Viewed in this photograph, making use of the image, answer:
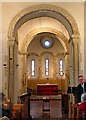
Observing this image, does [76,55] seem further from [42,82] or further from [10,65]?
[42,82]

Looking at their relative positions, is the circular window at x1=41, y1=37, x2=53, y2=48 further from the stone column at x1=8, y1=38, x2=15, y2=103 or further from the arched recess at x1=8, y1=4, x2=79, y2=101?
the stone column at x1=8, y1=38, x2=15, y2=103

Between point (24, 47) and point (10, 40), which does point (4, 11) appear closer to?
point (10, 40)

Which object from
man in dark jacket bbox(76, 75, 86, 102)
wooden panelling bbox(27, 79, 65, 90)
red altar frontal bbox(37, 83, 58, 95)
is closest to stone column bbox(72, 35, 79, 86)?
man in dark jacket bbox(76, 75, 86, 102)

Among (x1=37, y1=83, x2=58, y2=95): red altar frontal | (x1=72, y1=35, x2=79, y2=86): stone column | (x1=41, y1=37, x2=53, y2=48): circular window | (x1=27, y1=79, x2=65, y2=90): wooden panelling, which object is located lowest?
(x1=37, y1=83, x2=58, y2=95): red altar frontal

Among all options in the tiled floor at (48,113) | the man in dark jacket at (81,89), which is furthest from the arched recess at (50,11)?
the man in dark jacket at (81,89)

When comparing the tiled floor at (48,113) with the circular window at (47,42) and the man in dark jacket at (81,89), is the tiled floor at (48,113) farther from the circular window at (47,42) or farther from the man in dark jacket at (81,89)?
the circular window at (47,42)

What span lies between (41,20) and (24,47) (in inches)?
109

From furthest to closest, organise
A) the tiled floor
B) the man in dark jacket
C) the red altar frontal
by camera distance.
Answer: the red altar frontal → the tiled floor → the man in dark jacket

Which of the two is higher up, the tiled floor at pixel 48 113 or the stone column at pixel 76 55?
the stone column at pixel 76 55

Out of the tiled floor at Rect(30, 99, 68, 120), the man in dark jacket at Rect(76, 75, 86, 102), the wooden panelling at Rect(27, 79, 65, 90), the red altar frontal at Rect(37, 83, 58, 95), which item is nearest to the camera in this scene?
the man in dark jacket at Rect(76, 75, 86, 102)

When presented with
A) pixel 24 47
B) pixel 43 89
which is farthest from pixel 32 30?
pixel 43 89

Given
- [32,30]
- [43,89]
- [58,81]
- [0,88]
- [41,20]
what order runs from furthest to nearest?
[58,81] < [43,89] < [32,30] < [41,20] < [0,88]

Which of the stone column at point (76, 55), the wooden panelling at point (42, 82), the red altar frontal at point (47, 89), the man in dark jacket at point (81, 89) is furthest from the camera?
the wooden panelling at point (42, 82)

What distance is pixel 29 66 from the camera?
28.8 m
